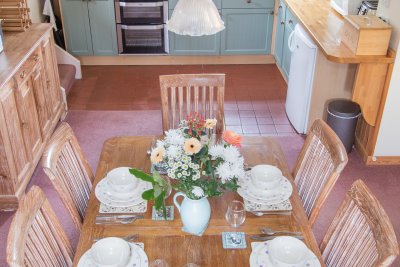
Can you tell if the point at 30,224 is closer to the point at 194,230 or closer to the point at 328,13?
the point at 194,230

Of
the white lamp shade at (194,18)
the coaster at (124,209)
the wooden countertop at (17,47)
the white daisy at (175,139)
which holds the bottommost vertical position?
the coaster at (124,209)

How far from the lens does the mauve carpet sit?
9.68 feet

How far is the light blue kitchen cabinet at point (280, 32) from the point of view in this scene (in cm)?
480

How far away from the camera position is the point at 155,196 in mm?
1597

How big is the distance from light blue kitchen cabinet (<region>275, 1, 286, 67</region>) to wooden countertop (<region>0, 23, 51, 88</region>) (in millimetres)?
2348

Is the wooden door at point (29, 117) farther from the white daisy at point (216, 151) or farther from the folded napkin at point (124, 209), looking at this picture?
the white daisy at point (216, 151)

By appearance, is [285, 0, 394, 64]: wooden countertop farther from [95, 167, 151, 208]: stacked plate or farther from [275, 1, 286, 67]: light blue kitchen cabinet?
[95, 167, 151, 208]: stacked plate

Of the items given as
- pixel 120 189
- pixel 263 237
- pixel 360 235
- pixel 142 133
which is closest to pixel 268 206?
pixel 263 237

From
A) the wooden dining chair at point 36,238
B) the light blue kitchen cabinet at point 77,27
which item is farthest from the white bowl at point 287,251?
the light blue kitchen cabinet at point 77,27

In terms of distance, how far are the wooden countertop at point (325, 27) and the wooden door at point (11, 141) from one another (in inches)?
83.8

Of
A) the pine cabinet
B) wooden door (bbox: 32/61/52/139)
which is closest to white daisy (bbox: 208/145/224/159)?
wooden door (bbox: 32/61/52/139)

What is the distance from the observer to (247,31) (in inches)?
203

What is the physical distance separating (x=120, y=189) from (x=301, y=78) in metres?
2.23

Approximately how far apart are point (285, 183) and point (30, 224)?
42.5 inches
